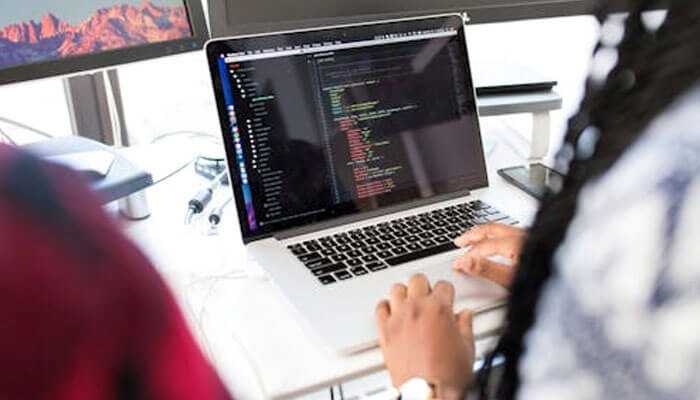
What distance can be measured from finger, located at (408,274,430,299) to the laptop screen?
22cm

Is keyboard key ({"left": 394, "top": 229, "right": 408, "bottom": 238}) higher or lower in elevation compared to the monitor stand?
lower

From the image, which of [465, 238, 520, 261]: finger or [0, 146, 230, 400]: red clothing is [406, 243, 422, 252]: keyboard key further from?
[0, 146, 230, 400]: red clothing

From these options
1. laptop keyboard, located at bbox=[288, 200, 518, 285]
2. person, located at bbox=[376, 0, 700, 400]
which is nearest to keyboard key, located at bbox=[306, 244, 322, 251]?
laptop keyboard, located at bbox=[288, 200, 518, 285]

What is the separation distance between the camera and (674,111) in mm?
333

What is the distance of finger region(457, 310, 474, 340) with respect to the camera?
0.80 m

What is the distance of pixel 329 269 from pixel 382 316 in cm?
14

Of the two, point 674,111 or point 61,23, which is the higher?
point 61,23

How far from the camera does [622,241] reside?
0.35 meters

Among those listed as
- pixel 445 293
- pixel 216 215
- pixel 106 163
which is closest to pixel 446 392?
pixel 445 293

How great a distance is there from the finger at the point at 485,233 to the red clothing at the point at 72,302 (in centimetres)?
68

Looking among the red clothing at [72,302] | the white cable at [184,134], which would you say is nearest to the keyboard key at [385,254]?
the white cable at [184,134]

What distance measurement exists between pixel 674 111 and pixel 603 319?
0.10 m

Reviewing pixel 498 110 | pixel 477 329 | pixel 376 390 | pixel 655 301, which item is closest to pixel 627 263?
pixel 655 301

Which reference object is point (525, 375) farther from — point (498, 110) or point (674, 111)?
point (498, 110)
